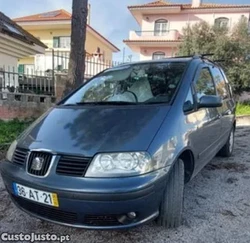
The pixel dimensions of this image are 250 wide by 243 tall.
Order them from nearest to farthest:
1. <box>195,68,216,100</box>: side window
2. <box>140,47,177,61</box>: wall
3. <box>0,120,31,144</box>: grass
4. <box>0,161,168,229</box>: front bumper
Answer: <box>0,161,168,229</box>: front bumper < <box>195,68,216,100</box>: side window < <box>0,120,31,144</box>: grass < <box>140,47,177,61</box>: wall

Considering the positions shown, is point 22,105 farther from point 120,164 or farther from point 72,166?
point 120,164

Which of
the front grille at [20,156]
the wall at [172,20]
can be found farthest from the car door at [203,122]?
the wall at [172,20]

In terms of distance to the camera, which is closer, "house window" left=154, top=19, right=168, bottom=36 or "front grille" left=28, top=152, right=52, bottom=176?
"front grille" left=28, top=152, right=52, bottom=176

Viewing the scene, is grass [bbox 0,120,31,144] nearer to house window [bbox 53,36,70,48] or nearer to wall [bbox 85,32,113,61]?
wall [bbox 85,32,113,61]

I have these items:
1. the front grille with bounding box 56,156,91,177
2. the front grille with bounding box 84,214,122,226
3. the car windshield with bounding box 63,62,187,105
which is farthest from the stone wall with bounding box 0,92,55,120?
the front grille with bounding box 84,214,122,226

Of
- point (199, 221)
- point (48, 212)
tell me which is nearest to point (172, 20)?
point (199, 221)

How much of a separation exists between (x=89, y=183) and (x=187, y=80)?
157 centimetres

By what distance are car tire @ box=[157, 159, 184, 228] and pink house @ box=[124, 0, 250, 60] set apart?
69.2 ft

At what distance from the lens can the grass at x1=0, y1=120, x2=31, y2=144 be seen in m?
5.53

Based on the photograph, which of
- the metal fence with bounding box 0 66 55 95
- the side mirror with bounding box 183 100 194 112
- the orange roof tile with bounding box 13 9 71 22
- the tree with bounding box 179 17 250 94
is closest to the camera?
the side mirror with bounding box 183 100 194 112

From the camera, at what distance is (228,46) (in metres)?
14.5

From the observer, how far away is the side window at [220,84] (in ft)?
13.0

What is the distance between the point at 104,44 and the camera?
28953 mm

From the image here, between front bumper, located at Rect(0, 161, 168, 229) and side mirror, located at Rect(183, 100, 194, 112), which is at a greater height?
side mirror, located at Rect(183, 100, 194, 112)
